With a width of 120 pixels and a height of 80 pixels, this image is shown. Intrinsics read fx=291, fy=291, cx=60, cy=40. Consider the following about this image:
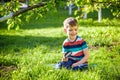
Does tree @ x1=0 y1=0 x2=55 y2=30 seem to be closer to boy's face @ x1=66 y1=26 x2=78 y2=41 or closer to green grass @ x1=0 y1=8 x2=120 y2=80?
green grass @ x1=0 y1=8 x2=120 y2=80

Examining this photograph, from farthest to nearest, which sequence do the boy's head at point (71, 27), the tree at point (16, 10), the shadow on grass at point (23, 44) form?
the shadow on grass at point (23, 44)
the tree at point (16, 10)
the boy's head at point (71, 27)

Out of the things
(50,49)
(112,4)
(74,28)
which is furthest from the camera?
(50,49)

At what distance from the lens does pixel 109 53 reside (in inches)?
256

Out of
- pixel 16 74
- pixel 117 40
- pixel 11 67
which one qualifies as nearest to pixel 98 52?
pixel 117 40

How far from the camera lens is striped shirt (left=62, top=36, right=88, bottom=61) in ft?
16.0

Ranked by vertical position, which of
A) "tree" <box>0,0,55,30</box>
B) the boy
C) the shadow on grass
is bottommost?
the shadow on grass

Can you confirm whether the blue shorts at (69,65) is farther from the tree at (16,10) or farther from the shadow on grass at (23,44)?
the shadow on grass at (23,44)

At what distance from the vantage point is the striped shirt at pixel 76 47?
489cm

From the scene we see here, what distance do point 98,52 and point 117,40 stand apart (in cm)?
168

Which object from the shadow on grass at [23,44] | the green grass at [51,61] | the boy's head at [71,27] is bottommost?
the shadow on grass at [23,44]

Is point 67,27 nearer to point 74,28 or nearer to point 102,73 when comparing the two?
point 74,28

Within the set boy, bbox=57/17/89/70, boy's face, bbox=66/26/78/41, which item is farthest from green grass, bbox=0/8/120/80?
boy's face, bbox=66/26/78/41

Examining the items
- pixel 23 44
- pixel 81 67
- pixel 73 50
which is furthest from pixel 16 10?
pixel 23 44

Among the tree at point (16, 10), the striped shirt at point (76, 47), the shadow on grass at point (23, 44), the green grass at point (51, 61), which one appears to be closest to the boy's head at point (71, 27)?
the striped shirt at point (76, 47)
